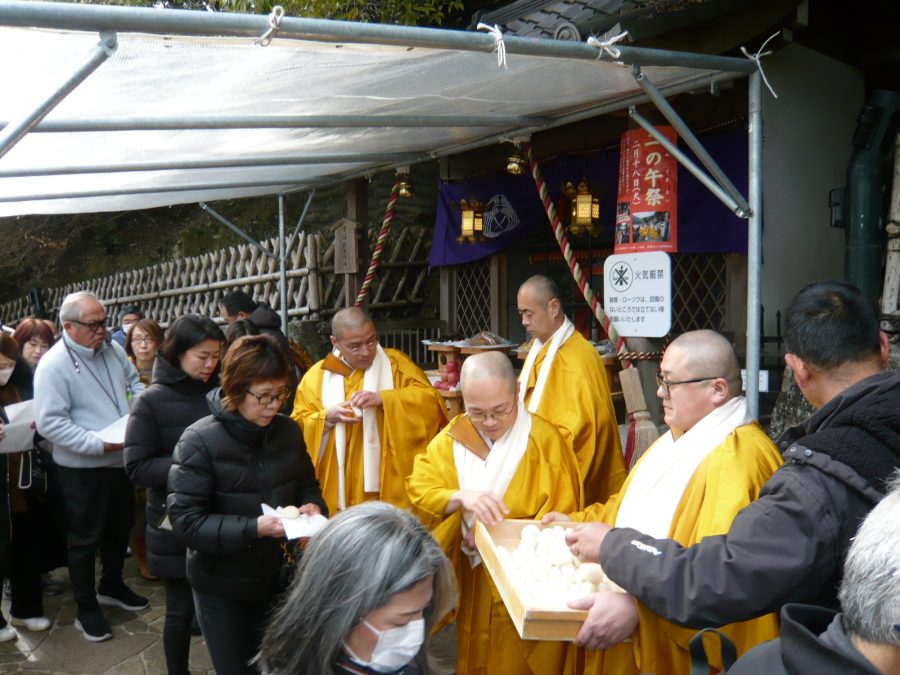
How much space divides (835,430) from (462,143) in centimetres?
438

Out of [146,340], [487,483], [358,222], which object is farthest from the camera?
[358,222]

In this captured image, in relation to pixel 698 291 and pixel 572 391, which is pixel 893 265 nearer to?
pixel 698 291

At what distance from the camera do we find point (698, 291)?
252 inches

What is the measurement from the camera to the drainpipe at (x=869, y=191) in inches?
205

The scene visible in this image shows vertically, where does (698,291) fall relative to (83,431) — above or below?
above

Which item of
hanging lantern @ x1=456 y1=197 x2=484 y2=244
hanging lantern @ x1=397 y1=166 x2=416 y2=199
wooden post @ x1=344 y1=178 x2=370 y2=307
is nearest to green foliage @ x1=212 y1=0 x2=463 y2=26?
wooden post @ x1=344 y1=178 x2=370 y2=307

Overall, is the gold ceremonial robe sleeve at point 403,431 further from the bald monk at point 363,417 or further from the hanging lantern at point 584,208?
the hanging lantern at point 584,208

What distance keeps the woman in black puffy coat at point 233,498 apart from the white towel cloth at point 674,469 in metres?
1.30

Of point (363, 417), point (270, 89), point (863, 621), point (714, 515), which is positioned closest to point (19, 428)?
point (363, 417)

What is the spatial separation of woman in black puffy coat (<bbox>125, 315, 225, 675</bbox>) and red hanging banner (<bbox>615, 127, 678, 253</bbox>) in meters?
2.60

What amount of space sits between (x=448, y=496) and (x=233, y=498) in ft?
2.76

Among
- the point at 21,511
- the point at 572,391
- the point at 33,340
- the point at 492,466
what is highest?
the point at 33,340

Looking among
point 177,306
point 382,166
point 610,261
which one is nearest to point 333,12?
point 382,166

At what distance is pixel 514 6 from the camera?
6.16 m
